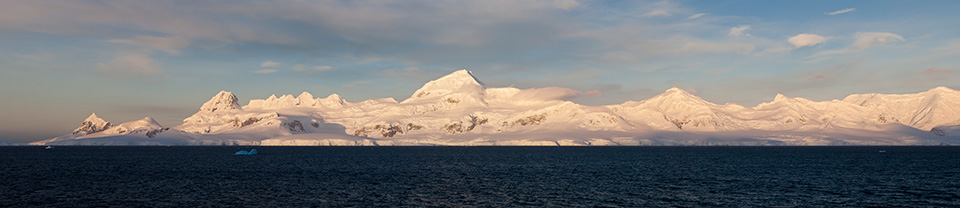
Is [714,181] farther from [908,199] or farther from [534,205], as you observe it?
[534,205]

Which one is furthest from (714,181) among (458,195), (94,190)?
(94,190)

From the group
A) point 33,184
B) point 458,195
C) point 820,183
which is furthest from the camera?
point 820,183

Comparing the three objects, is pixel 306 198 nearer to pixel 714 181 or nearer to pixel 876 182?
pixel 714 181

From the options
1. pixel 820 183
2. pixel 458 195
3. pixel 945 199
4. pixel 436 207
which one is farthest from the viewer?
pixel 820 183

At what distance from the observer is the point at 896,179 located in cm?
11406

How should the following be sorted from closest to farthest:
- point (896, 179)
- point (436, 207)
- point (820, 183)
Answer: point (436, 207), point (820, 183), point (896, 179)

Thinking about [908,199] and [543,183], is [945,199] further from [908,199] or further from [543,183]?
[543,183]

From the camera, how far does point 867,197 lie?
84.2 meters

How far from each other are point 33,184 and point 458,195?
2424 inches

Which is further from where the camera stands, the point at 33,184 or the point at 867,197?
the point at 33,184

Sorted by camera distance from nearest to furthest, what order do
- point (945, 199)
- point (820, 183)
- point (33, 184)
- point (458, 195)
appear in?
point (945, 199) → point (458, 195) → point (33, 184) → point (820, 183)

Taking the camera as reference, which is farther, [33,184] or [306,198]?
[33,184]

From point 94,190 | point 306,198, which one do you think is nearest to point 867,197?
point 306,198

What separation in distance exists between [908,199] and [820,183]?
23609 mm
